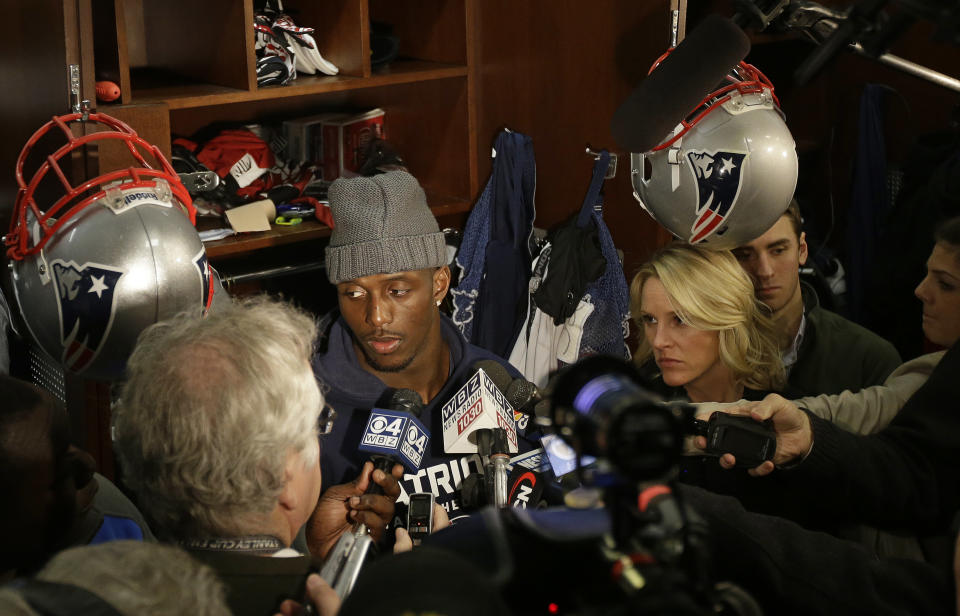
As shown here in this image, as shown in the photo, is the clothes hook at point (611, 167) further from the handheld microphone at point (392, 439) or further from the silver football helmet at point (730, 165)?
the handheld microphone at point (392, 439)

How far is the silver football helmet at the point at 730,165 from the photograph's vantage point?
6.09 feet

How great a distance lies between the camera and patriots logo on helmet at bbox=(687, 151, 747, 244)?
1854mm

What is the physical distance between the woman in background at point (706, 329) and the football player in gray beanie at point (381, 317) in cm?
42

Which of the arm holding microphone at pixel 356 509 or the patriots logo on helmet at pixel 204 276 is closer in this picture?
the patriots logo on helmet at pixel 204 276

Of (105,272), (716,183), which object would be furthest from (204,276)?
(716,183)

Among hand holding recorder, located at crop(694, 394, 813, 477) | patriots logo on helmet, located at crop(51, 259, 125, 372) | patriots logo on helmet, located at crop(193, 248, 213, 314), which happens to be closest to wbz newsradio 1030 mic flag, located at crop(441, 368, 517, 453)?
hand holding recorder, located at crop(694, 394, 813, 477)

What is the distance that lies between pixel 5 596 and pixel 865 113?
11.8 feet

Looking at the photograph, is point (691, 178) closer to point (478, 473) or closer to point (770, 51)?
point (478, 473)

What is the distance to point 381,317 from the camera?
2260mm

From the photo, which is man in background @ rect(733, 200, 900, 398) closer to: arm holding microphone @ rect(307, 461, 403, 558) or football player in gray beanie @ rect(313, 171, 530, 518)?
football player in gray beanie @ rect(313, 171, 530, 518)

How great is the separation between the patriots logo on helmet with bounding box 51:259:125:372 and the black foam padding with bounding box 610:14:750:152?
92 cm

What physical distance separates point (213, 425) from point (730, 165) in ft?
3.54

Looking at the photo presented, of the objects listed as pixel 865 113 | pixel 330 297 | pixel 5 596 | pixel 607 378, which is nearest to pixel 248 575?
pixel 5 596

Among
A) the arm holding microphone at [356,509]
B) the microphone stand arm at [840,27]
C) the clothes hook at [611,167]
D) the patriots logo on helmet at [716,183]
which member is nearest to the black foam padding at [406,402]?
the arm holding microphone at [356,509]
